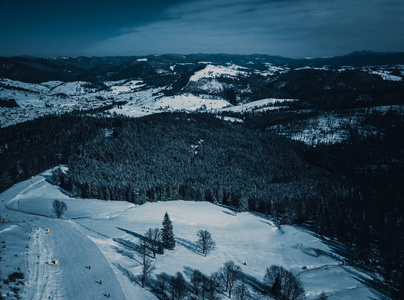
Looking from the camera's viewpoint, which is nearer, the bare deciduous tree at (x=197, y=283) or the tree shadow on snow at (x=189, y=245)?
the bare deciduous tree at (x=197, y=283)

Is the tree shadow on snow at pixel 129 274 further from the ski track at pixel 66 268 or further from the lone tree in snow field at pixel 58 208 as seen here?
the lone tree in snow field at pixel 58 208

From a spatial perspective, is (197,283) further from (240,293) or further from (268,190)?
(268,190)

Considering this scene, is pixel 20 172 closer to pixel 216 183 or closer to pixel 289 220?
pixel 216 183

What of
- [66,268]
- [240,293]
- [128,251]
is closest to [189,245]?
[128,251]

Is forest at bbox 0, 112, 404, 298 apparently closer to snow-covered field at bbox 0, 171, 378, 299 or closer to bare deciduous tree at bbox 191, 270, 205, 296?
snow-covered field at bbox 0, 171, 378, 299

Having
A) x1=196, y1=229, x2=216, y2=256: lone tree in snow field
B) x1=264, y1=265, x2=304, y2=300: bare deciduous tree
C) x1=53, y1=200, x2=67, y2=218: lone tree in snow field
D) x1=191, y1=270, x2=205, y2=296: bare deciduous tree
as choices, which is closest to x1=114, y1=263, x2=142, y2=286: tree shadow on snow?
x1=191, y1=270, x2=205, y2=296: bare deciduous tree

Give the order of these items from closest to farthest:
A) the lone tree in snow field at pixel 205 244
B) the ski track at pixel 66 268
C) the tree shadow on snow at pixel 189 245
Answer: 1. the ski track at pixel 66 268
2. the lone tree in snow field at pixel 205 244
3. the tree shadow on snow at pixel 189 245

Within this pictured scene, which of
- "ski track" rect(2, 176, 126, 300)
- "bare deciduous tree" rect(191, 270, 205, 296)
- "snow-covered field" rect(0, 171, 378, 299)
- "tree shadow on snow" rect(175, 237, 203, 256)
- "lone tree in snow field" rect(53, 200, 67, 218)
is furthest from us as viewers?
"lone tree in snow field" rect(53, 200, 67, 218)

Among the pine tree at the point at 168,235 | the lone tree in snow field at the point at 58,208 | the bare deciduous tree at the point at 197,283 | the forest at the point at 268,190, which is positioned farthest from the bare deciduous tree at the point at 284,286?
the lone tree in snow field at the point at 58,208

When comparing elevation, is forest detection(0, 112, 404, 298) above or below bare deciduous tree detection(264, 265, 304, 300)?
below
